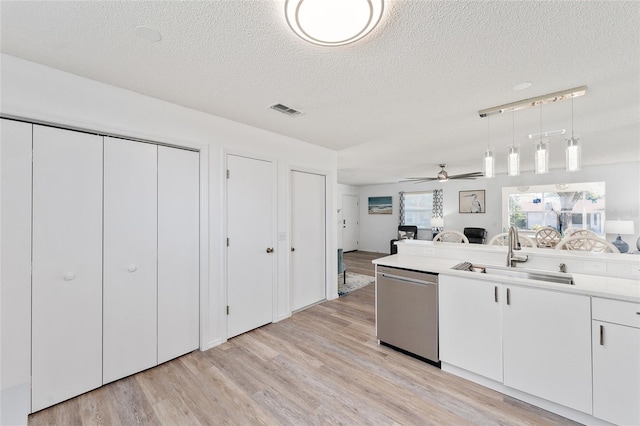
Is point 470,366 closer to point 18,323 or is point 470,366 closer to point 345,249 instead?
point 18,323

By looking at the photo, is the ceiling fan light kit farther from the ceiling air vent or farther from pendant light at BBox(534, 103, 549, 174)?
the ceiling air vent

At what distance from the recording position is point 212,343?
8.64 feet

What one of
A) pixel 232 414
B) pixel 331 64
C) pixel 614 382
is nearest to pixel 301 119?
pixel 331 64

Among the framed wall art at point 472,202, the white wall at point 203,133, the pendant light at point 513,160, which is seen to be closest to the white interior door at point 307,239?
the white wall at point 203,133

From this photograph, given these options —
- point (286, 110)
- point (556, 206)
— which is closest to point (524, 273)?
point (286, 110)

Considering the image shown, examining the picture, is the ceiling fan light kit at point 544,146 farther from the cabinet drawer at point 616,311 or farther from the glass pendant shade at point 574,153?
the cabinet drawer at point 616,311

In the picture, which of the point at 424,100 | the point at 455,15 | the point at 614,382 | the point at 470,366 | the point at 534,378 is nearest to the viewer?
the point at 455,15

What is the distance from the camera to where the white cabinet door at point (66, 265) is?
1.78m

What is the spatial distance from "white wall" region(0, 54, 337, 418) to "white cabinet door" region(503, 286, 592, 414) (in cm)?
240

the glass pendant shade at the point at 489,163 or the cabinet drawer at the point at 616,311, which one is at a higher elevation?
the glass pendant shade at the point at 489,163

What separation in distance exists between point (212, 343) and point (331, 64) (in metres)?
2.79

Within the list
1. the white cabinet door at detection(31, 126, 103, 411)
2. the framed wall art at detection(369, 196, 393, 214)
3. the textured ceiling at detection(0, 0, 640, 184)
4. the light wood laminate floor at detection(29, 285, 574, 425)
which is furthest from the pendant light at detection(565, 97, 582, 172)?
the framed wall art at detection(369, 196, 393, 214)

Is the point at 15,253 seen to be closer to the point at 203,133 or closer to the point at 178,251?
the point at 178,251

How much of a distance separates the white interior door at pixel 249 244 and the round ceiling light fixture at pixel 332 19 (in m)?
1.77
